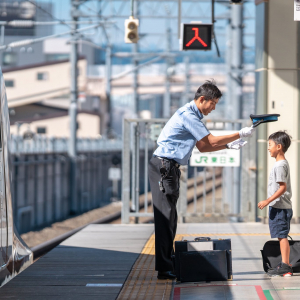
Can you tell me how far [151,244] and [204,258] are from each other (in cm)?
236

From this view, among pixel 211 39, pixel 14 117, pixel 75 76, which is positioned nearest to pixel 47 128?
pixel 14 117

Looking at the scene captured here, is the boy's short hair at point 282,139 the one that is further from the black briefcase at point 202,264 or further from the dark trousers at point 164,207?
the black briefcase at point 202,264

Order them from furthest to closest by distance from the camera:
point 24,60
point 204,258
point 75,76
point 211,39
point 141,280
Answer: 1. point 24,60
2. point 75,76
3. point 211,39
4. point 141,280
5. point 204,258

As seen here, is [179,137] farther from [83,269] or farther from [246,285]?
[83,269]

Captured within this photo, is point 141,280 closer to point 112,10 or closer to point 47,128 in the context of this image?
point 112,10

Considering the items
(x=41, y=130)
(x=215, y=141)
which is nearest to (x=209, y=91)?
(x=215, y=141)

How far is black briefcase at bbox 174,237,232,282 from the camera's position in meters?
5.09

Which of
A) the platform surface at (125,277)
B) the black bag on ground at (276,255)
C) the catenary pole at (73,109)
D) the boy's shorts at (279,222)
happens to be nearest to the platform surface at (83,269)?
the platform surface at (125,277)

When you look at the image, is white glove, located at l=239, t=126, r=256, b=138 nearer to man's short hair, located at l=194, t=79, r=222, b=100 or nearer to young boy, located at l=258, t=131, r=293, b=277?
man's short hair, located at l=194, t=79, r=222, b=100

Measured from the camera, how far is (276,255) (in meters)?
5.45

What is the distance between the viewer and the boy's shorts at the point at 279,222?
5.26 m

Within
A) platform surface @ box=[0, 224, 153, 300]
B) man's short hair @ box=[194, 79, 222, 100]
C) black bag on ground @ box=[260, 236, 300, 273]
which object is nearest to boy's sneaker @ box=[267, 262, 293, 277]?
black bag on ground @ box=[260, 236, 300, 273]

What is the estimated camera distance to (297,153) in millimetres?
8492

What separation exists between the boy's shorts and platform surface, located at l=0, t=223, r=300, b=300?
15.3 inches
